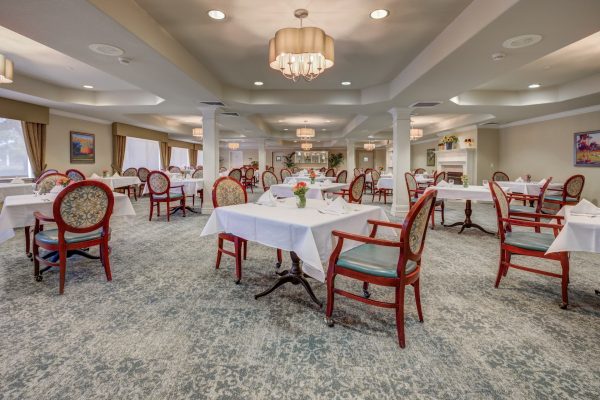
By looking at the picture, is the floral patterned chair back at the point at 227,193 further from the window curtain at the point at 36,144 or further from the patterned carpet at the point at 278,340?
the window curtain at the point at 36,144

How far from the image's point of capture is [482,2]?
3102mm

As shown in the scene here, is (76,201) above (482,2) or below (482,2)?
below

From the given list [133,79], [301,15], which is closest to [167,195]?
[133,79]

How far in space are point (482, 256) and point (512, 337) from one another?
200cm

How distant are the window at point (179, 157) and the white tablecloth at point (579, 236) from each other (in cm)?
1556

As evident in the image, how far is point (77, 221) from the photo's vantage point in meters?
2.67

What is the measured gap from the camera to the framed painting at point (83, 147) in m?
8.92

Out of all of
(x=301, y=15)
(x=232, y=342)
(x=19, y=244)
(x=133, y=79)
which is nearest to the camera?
(x=232, y=342)

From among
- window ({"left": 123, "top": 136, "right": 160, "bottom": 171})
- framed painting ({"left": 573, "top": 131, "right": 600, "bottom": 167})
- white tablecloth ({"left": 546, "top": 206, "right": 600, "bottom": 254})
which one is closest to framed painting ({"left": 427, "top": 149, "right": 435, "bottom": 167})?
framed painting ({"left": 573, "top": 131, "right": 600, "bottom": 167})

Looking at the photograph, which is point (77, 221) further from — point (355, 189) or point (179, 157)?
point (179, 157)

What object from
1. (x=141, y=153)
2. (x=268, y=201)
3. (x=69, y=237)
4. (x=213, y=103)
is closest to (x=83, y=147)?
(x=141, y=153)

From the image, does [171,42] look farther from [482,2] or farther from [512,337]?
[512,337]

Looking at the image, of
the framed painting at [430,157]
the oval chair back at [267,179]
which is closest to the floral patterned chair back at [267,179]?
the oval chair back at [267,179]

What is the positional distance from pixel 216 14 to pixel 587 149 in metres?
9.03
